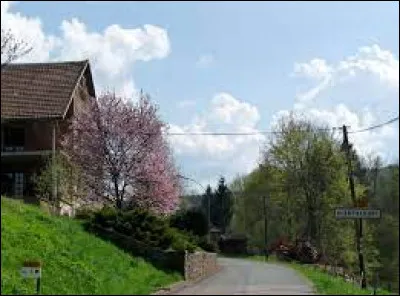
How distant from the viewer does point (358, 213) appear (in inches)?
934

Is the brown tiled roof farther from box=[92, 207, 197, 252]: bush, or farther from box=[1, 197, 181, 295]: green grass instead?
box=[1, 197, 181, 295]: green grass

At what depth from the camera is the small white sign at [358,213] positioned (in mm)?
23516

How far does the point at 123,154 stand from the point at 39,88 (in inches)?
440

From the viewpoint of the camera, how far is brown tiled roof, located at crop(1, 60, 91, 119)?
1850 inches

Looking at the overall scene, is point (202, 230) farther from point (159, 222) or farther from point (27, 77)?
point (159, 222)

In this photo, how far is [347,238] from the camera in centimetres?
6144

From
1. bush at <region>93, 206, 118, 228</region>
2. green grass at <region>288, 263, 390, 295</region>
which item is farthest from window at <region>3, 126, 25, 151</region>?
green grass at <region>288, 263, 390, 295</region>

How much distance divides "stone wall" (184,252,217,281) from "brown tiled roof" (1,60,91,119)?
1538 cm

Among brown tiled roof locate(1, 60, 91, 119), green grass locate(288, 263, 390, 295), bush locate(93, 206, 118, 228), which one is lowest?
green grass locate(288, 263, 390, 295)

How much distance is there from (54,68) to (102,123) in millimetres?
11361

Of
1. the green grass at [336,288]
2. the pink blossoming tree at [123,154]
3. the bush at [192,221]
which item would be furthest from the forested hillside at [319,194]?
the green grass at [336,288]

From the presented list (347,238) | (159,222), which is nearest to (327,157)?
(347,238)

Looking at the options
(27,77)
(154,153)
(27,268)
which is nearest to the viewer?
(27,268)

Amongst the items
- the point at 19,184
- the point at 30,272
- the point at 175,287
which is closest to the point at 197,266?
the point at 175,287
